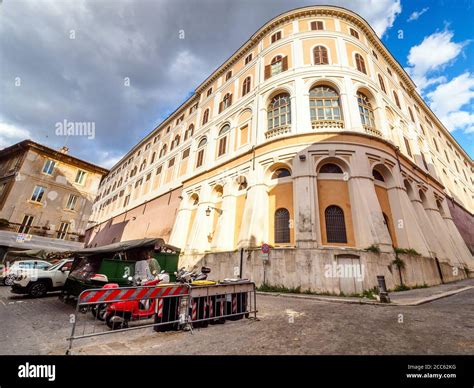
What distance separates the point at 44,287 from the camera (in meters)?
9.29

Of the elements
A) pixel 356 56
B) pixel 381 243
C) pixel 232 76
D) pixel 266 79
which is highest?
pixel 232 76

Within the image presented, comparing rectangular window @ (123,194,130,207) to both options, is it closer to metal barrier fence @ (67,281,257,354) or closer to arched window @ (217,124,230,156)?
arched window @ (217,124,230,156)

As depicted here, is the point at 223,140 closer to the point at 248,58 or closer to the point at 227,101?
the point at 227,101

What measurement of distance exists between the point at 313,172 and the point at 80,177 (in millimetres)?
29935

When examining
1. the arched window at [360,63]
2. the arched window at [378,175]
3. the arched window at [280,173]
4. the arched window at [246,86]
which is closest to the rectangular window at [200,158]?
the arched window at [246,86]

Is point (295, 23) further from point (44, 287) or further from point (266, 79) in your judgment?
point (44, 287)

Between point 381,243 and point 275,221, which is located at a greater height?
point 275,221

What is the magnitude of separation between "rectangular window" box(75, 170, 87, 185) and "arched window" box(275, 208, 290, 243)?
91.3 feet

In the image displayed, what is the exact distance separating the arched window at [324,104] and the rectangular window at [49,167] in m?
29.8

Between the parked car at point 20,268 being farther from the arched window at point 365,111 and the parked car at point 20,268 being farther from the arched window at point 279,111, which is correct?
the arched window at point 365,111

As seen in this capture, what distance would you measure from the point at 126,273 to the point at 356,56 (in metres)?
20.9

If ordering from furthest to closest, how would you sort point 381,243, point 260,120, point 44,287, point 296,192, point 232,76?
point 232,76
point 260,120
point 296,192
point 381,243
point 44,287

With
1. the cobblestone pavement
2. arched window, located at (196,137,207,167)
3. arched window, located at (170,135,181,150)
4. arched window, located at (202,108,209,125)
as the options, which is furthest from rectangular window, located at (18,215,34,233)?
the cobblestone pavement
